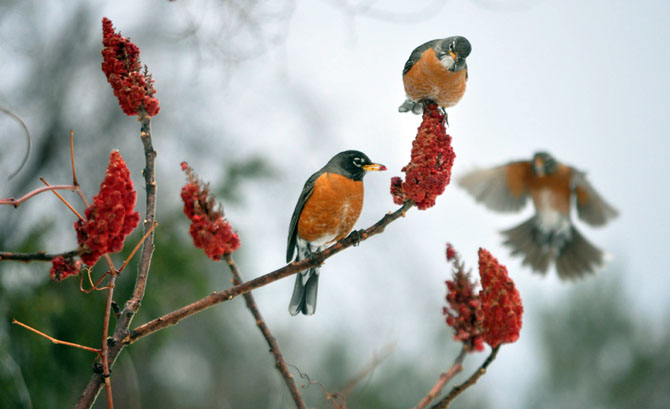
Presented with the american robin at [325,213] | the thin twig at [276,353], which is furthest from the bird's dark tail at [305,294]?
the thin twig at [276,353]

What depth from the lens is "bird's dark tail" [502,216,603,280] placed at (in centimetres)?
342

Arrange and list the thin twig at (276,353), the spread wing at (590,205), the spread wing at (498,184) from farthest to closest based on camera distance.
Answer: the spread wing at (498,184) < the spread wing at (590,205) < the thin twig at (276,353)

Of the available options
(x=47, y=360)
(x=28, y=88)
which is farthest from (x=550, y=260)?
(x=28, y=88)

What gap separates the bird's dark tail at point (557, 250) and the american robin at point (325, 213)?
2502 mm

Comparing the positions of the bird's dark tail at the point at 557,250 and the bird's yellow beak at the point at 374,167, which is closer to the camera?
the bird's yellow beak at the point at 374,167

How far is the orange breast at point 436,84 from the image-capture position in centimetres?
96

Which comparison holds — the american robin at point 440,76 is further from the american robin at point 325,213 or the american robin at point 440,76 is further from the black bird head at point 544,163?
the black bird head at point 544,163

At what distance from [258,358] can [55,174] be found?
184 cm

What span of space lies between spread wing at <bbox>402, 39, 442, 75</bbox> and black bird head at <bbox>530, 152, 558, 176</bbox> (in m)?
2.24

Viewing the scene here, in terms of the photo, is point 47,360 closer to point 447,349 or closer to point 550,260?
point 447,349

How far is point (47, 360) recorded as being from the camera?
2.02 m

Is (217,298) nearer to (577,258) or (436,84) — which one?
(436,84)

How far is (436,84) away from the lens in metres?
0.96

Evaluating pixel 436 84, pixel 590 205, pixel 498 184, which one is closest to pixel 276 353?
pixel 436 84
